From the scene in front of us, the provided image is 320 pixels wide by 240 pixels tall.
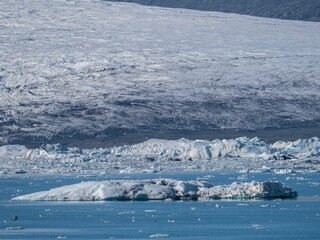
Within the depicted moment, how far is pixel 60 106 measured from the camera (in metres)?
42.6

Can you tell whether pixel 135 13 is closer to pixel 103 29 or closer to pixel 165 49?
pixel 103 29

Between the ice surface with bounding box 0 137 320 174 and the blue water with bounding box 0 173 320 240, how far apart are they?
7070 mm

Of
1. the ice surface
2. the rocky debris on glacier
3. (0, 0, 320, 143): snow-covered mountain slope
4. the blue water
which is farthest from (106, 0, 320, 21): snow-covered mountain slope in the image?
the rocky debris on glacier

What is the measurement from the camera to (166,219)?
51.3 ft

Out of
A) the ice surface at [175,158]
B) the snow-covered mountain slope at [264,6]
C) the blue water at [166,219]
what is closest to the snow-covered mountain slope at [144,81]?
the ice surface at [175,158]

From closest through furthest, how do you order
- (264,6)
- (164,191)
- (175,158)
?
(164,191), (175,158), (264,6)

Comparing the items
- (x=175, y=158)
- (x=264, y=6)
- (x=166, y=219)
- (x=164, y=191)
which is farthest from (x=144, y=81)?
(x=264, y=6)

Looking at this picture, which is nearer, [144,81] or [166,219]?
[166,219]

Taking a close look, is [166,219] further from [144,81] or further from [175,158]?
[144,81]

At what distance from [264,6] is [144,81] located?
34.6 metres

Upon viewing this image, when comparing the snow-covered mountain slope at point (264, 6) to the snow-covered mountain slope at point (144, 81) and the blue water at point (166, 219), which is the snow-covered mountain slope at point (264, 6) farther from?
the blue water at point (166, 219)

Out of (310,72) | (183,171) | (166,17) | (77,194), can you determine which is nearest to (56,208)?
(77,194)

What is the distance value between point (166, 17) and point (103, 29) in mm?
4185

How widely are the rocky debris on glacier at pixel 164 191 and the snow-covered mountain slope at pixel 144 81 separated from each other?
22.8 meters
